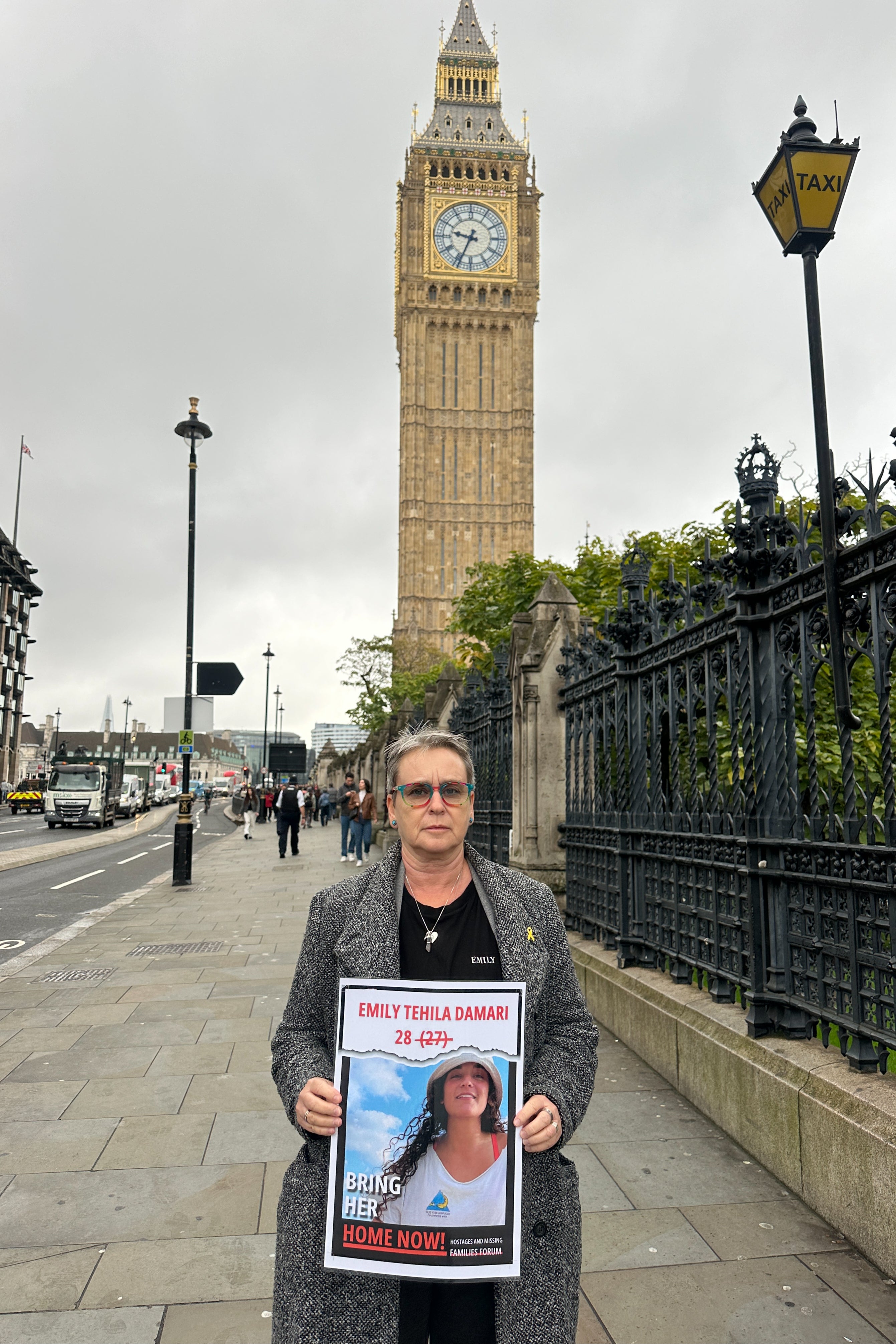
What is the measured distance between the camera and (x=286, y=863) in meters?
19.7

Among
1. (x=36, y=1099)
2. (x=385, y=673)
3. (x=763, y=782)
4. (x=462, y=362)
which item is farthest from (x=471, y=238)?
(x=36, y=1099)

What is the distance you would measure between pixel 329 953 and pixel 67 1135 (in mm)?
3079

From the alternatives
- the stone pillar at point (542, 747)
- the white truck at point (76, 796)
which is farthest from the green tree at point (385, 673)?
the stone pillar at point (542, 747)

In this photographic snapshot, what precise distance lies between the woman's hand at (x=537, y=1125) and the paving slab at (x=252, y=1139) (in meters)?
2.41

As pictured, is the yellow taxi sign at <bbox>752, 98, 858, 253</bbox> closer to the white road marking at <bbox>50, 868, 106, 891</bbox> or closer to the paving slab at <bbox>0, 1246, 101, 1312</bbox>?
the paving slab at <bbox>0, 1246, 101, 1312</bbox>

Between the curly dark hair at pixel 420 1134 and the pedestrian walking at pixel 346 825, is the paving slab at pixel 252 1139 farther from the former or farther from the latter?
the pedestrian walking at pixel 346 825

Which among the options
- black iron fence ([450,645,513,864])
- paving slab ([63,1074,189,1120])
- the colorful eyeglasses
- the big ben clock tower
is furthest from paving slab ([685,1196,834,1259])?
the big ben clock tower

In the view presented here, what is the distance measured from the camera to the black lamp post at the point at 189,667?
15375 millimetres

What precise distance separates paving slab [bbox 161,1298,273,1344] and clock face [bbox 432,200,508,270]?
85.5 meters

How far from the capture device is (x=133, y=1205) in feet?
11.5

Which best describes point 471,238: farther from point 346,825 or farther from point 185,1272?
point 185,1272

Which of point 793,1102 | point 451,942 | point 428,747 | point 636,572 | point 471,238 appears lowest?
point 793,1102

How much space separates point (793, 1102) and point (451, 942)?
7.13ft

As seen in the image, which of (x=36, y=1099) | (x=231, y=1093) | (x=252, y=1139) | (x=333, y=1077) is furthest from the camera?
(x=231, y=1093)
